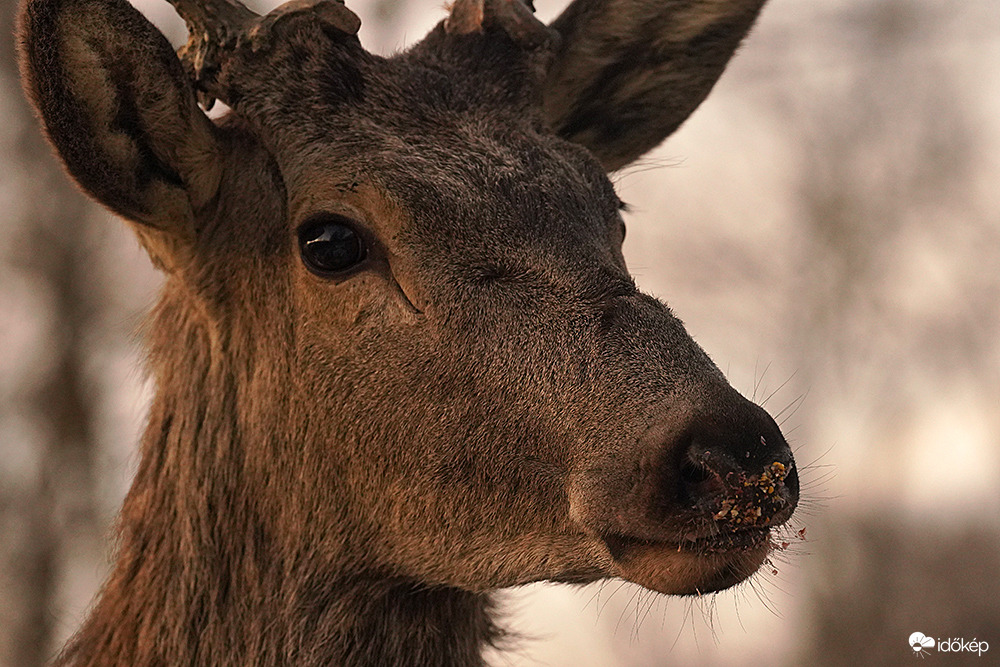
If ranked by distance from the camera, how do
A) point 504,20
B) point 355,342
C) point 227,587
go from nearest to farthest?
point 355,342 < point 227,587 < point 504,20

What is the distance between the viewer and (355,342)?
3.82m

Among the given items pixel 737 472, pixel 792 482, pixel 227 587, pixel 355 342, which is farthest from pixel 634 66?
pixel 227 587

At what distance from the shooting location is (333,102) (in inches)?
162

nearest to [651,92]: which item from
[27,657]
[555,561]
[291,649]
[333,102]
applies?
[333,102]

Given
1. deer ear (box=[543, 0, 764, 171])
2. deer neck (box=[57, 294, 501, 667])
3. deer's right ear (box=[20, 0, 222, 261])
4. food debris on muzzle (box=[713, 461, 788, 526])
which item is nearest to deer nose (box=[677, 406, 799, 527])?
food debris on muzzle (box=[713, 461, 788, 526])

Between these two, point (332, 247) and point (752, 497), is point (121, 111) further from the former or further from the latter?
point (752, 497)

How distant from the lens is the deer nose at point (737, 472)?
2957 millimetres

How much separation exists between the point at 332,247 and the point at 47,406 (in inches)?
465

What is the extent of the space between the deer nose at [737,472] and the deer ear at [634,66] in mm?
2382

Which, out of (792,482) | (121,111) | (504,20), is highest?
(504,20)

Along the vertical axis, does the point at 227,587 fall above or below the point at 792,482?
below

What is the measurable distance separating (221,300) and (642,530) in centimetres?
192

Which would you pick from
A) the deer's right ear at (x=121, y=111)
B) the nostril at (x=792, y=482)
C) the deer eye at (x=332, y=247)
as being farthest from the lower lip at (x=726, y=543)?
the deer's right ear at (x=121, y=111)

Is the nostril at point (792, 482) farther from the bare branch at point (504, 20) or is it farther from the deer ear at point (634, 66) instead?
the deer ear at point (634, 66)
